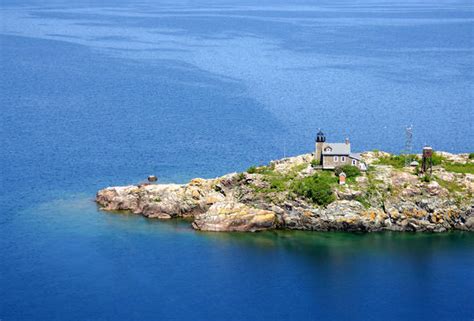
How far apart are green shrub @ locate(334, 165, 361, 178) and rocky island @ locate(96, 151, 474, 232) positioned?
4.3 inches

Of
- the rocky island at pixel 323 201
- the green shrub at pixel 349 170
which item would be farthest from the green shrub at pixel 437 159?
the green shrub at pixel 349 170

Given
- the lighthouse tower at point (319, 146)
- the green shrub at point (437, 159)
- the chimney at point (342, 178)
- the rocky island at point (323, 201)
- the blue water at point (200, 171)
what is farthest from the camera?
the green shrub at point (437, 159)

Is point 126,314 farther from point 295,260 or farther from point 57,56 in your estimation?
point 57,56

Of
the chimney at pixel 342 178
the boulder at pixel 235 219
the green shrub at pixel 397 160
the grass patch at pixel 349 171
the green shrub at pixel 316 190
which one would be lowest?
the boulder at pixel 235 219

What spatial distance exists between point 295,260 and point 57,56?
12552 cm

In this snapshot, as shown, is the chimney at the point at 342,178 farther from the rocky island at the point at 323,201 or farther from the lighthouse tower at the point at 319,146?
the lighthouse tower at the point at 319,146

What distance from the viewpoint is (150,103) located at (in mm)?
155000

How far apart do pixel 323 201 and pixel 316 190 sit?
1.38 m

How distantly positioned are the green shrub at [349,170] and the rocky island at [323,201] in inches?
4.3

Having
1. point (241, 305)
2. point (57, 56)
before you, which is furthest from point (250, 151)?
point (57, 56)

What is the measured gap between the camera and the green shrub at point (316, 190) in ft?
302

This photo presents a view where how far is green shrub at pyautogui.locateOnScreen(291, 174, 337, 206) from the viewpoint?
92188 millimetres

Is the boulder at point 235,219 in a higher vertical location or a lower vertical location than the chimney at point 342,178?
lower

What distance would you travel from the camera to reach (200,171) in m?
113
